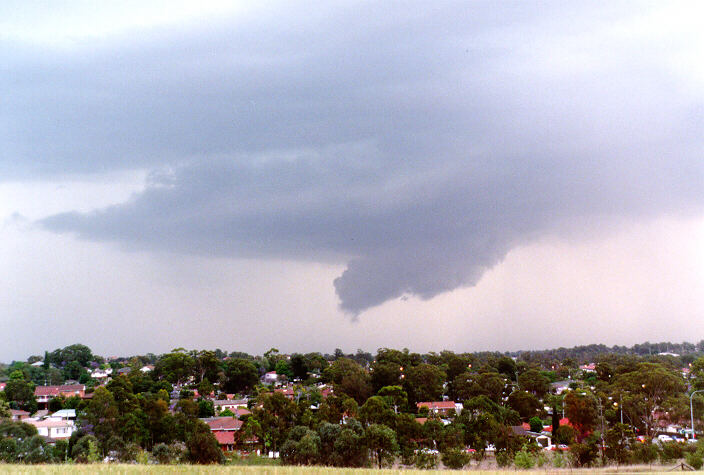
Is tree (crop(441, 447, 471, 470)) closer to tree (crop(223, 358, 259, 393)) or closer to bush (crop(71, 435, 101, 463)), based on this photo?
bush (crop(71, 435, 101, 463))

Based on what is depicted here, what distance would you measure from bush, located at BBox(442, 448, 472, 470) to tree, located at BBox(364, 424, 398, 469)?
4.03 meters

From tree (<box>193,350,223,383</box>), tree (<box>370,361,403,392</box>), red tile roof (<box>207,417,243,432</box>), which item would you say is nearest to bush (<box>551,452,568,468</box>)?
red tile roof (<box>207,417,243,432</box>)

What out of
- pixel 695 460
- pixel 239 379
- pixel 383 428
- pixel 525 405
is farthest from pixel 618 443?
pixel 239 379

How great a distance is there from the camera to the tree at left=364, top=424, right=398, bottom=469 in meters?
49.8

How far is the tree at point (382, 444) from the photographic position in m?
49.8

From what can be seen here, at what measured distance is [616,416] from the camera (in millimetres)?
59938

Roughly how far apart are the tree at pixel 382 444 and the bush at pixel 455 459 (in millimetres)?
4032

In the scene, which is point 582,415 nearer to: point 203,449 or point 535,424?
point 535,424

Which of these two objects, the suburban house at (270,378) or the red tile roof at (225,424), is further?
the suburban house at (270,378)

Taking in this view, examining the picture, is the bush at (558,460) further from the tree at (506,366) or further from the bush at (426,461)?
the tree at (506,366)

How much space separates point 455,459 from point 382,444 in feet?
18.9

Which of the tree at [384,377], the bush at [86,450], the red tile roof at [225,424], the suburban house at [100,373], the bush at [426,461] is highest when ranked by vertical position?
the tree at [384,377]

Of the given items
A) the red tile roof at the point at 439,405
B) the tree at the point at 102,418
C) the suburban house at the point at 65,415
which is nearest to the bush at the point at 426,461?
the red tile roof at the point at 439,405

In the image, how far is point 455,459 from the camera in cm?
4997
